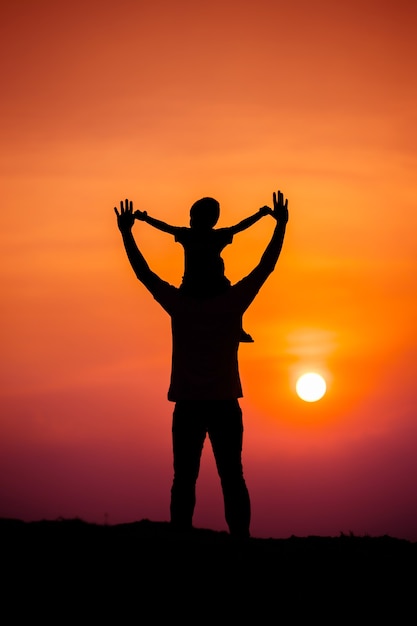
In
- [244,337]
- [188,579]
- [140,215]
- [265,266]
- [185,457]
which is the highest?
[140,215]

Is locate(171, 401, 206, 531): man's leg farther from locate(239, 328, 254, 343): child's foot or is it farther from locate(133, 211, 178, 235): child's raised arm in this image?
locate(133, 211, 178, 235): child's raised arm

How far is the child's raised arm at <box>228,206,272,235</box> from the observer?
921 centimetres

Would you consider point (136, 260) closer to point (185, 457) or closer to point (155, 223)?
point (155, 223)

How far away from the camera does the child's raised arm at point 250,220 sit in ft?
30.2

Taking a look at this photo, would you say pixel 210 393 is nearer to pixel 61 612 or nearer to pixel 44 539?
pixel 44 539

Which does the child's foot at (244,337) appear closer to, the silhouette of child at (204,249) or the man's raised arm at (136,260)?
the silhouette of child at (204,249)

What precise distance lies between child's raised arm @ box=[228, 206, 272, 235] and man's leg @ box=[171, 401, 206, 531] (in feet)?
4.91

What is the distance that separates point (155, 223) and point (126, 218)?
25 cm

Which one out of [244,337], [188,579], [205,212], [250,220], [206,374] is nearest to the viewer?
[188,579]

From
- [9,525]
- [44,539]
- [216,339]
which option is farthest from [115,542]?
[216,339]

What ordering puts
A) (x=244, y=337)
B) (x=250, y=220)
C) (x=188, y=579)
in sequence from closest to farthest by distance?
(x=188, y=579), (x=244, y=337), (x=250, y=220)

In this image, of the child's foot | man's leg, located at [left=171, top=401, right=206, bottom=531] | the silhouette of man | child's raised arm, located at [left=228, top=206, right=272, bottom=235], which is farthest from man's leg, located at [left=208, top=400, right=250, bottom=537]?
child's raised arm, located at [left=228, top=206, right=272, bottom=235]

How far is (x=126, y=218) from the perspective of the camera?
30.5 ft

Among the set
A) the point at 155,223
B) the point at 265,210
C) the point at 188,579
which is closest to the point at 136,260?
the point at 155,223
